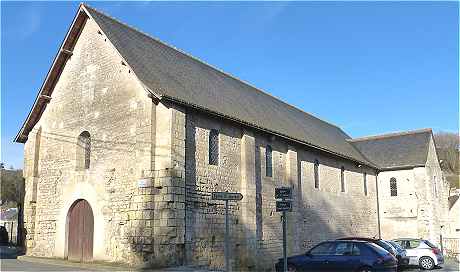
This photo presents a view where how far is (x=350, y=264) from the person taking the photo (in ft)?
44.0

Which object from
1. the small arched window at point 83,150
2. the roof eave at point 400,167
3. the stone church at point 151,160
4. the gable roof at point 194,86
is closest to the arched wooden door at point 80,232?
the stone church at point 151,160

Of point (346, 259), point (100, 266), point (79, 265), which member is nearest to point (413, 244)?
point (346, 259)

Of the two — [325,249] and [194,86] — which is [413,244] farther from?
[194,86]

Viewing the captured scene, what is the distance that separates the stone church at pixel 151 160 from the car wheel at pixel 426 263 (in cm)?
551

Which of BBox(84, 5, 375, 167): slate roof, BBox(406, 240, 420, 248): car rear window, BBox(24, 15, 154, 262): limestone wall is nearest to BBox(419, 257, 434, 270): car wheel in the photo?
BBox(406, 240, 420, 248): car rear window

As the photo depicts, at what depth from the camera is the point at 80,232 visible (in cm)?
1780

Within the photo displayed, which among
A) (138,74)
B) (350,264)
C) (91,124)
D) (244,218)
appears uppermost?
(138,74)

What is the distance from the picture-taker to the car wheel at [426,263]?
768 inches

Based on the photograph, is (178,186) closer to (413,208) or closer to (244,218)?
(244,218)

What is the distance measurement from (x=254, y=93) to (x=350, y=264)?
15.7 metres

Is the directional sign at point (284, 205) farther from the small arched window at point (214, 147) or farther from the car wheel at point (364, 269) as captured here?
the small arched window at point (214, 147)

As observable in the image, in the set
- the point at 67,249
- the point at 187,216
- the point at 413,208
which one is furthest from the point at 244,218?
the point at 413,208

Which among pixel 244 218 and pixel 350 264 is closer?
pixel 350 264

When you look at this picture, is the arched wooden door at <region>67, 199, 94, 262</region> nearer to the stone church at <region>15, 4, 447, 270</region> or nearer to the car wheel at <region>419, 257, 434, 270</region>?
the stone church at <region>15, 4, 447, 270</region>
